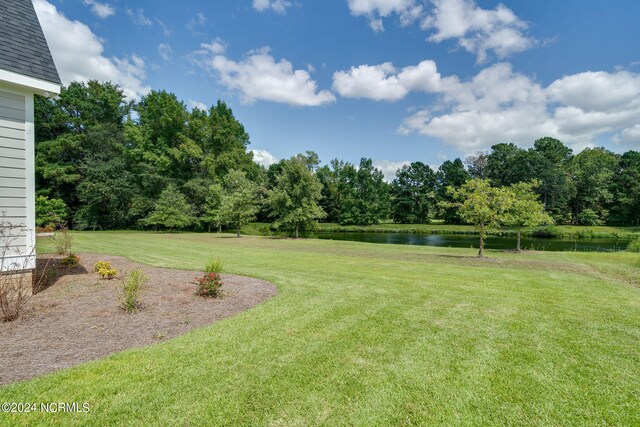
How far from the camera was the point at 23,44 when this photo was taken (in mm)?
5992

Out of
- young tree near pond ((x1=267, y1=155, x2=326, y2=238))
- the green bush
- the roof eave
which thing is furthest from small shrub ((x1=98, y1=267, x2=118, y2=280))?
the green bush

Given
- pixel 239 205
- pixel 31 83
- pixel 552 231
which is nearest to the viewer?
pixel 31 83

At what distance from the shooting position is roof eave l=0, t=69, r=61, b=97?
5.37 metres

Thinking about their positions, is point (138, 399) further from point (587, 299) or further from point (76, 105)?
point (76, 105)

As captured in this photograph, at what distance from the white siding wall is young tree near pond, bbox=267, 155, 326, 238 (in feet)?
67.7

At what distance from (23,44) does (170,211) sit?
85.1 ft

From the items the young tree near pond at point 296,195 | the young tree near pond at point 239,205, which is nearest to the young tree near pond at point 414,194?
the young tree near pond at point 296,195

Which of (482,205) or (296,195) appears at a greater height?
(296,195)

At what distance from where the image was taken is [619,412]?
2.87 meters

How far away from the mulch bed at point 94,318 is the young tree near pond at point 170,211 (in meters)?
23.3

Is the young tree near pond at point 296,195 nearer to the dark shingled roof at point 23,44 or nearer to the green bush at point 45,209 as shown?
the green bush at point 45,209

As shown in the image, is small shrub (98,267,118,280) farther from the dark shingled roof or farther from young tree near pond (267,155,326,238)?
young tree near pond (267,155,326,238)

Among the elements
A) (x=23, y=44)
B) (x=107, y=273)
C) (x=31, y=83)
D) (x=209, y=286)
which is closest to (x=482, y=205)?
(x=209, y=286)

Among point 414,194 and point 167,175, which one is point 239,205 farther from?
point 414,194
